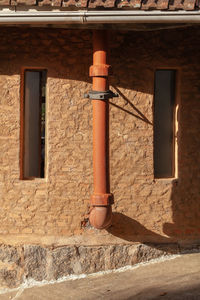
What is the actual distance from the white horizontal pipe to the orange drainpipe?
21.5 inches

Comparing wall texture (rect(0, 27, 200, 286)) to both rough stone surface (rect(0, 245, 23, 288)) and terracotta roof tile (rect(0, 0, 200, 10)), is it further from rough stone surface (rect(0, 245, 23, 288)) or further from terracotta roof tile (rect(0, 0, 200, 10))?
terracotta roof tile (rect(0, 0, 200, 10))

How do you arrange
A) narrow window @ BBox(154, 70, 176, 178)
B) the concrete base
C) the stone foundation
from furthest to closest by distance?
1. narrow window @ BBox(154, 70, 176, 178)
2. the stone foundation
3. the concrete base

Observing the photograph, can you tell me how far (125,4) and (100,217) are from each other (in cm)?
279

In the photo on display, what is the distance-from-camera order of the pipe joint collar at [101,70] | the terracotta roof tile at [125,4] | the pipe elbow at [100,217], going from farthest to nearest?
the pipe elbow at [100,217] < the pipe joint collar at [101,70] < the terracotta roof tile at [125,4]

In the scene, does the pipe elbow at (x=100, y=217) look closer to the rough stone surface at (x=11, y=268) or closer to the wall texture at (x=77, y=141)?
the wall texture at (x=77, y=141)

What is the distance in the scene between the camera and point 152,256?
7898mm

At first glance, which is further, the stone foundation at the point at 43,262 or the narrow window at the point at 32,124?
the narrow window at the point at 32,124

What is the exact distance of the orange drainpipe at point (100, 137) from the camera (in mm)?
6945

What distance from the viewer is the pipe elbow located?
700 centimetres

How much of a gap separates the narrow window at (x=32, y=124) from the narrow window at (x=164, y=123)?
179 centimetres

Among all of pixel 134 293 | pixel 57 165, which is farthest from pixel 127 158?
pixel 134 293

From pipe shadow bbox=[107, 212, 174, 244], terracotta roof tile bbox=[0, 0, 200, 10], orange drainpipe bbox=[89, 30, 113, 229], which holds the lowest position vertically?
pipe shadow bbox=[107, 212, 174, 244]

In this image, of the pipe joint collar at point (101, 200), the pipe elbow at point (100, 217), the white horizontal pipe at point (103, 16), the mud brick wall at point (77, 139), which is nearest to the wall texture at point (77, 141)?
the mud brick wall at point (77, 139)

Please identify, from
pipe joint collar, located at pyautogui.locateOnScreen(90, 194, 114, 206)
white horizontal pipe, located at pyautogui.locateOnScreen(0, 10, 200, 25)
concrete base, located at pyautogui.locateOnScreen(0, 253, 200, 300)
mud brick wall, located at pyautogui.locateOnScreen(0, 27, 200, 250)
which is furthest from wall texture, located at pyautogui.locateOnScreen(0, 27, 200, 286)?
white horizontal pipe, located at pyautogui.locateOnScreen(0, 10, 200, 25)
